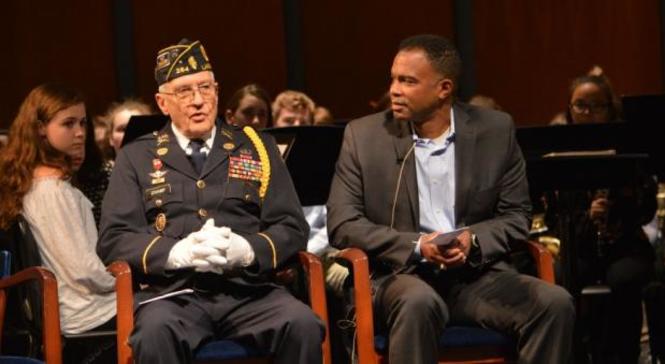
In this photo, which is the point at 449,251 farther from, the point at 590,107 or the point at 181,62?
the point at 590,107

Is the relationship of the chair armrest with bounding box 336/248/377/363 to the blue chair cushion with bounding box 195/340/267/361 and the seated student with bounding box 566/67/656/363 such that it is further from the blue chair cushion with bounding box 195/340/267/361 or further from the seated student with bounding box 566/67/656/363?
the seated student with bounding box 566/67/656/363

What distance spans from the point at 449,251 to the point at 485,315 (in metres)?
0.26

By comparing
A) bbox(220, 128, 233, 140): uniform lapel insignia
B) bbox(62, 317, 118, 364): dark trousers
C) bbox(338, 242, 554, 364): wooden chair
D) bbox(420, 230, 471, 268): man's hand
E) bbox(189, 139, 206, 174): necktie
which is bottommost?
bbox(62, 317, 118, 364): dark trousers

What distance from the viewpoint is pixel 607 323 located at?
624cm

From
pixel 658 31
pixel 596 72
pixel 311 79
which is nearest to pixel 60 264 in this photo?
pixel 596 72

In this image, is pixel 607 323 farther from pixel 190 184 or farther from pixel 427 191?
pixel 190 184

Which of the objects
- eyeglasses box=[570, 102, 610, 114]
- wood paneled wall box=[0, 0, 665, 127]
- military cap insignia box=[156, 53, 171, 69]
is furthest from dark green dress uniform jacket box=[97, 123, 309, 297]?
wood paneled wall box=[0, 0, 665, 127]

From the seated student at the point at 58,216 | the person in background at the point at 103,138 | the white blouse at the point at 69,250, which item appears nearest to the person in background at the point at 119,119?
the person in background at the point at 103,138

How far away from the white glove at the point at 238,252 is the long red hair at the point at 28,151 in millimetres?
995

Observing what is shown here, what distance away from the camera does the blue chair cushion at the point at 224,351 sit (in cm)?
426

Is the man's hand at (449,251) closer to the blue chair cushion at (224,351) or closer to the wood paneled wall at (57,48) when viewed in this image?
the blue chair cushion at (224,351)

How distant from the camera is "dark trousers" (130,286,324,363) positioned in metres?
4.22

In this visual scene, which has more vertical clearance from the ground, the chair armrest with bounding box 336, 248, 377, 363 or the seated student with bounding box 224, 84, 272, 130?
the seated student with bounding box 224, 84, 272, 130

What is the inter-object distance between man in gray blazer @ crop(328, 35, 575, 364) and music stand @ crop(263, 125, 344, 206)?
13.8 inches
